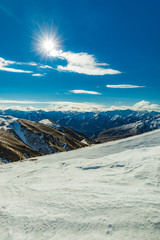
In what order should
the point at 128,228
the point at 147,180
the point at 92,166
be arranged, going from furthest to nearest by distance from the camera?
1. the point at 92,166
2. the point at 147,180
3. the point at 128,228

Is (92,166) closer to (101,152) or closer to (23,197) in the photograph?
(101,152)

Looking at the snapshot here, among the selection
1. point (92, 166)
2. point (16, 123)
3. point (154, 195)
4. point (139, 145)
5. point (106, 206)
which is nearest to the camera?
point (106, 206)

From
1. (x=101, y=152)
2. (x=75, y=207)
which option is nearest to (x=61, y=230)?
(x=75, y=207)

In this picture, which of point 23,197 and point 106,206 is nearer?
point 106,206

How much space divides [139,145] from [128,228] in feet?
43.6

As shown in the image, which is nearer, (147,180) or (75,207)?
(75,207)

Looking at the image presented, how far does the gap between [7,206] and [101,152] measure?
12014mm

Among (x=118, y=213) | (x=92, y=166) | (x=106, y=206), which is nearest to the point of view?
(x=118, y=213)

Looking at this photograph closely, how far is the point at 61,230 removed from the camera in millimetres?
4914

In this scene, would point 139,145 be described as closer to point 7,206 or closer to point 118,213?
point 118,213

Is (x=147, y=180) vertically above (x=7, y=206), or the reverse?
(x=147, y=180)

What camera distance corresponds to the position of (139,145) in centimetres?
1669

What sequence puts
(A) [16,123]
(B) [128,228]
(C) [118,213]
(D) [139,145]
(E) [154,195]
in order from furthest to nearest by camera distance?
(A) [16,123], (D) [139,145], (E) [154,195], (C) [118,213], (B) [128,228]

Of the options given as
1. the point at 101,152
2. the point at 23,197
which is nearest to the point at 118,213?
the point at 23,197
